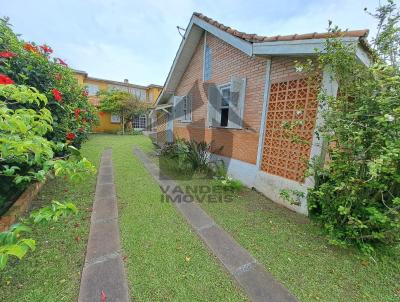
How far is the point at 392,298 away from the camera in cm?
244

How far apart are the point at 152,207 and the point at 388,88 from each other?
196 inches

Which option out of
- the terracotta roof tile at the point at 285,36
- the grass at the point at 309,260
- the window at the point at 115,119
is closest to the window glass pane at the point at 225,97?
the terracotta roof tile at the point at 285,36

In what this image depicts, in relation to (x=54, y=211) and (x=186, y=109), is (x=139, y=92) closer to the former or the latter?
(x=186, y=109)

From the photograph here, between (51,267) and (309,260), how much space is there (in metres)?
3.94

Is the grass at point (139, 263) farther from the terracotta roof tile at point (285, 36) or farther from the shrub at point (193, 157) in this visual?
the terracotta roof tile at point (285, 36)

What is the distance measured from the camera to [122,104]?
23.3 m

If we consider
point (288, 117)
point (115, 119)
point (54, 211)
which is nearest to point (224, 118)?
point (288, 117)

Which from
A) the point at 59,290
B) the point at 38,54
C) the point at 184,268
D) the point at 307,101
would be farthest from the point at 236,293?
the point at 38,54

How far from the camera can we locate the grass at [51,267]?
226cm

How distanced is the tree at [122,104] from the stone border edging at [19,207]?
20771 mm

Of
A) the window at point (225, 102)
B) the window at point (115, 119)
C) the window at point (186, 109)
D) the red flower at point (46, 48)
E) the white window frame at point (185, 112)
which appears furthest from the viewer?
the window at point (115, 119)

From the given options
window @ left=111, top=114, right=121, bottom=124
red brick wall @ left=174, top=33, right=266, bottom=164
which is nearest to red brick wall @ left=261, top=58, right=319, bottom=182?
red brick wall @ left=174, top=33, right=266, bottom=164

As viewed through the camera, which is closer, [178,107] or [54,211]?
[54,211]

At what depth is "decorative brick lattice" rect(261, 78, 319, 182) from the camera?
438 centimetres
